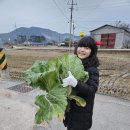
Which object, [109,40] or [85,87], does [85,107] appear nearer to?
[85,87]

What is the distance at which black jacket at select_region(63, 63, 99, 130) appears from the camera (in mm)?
2018

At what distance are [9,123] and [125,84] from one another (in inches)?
153

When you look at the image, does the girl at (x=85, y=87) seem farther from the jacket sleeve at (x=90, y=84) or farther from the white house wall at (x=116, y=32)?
the white house wall at (x=116, y=32)

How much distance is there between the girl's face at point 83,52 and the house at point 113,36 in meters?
35.1

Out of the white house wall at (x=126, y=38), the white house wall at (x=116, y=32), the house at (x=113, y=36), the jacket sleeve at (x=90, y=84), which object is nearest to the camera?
the jacket sleeve at (x=90, y=84)

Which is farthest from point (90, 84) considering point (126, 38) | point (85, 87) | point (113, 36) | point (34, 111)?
point (126, 38)

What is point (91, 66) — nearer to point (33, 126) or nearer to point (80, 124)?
point (80, 124)

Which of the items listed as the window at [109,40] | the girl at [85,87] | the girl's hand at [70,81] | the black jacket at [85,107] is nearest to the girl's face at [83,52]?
the girl at [85,87]

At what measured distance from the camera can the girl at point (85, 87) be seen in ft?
6.63

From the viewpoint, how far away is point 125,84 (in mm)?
6199

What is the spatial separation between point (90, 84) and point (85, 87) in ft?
0.31

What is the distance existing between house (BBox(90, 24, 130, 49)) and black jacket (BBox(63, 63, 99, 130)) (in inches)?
1382

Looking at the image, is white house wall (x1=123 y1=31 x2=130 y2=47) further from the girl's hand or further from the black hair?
the girl's hand

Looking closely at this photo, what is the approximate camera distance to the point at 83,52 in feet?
6.95
